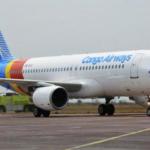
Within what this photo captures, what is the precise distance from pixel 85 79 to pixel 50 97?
3312 mm

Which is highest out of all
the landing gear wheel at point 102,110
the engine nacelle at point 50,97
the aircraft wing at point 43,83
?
the aircraft wing at point 43,83

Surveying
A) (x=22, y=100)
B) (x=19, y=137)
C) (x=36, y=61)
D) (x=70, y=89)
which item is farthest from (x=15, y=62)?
(x=19, y=137)

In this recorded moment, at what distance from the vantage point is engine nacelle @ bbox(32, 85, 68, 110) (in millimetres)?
35344

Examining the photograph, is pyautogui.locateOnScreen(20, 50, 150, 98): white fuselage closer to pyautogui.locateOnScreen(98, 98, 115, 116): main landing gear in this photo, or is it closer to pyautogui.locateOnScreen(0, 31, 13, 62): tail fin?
pyautogui.locateOnScreen(98, 98, 115, 116): main landing gear

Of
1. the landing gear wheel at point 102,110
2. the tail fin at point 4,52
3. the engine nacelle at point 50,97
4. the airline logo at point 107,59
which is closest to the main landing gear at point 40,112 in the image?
the engine nacelle at point 50,97

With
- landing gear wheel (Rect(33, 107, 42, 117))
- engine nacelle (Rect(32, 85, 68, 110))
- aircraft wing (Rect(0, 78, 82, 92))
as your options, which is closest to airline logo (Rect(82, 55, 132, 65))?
aircraft wing (Rect(0, 78, 82, 92))

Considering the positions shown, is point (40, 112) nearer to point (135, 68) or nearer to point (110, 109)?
point (110, 109)

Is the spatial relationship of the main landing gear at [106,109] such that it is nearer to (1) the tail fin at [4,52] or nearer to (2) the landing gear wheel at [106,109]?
(2) the landing gear wheel at [106,109]

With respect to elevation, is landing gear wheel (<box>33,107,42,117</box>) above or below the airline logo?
below

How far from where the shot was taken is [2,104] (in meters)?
64.6

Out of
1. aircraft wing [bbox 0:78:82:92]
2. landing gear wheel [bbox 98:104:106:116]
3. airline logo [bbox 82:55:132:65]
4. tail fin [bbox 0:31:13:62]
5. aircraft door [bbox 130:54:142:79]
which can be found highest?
tail fin [bbox 0:31:13:62]

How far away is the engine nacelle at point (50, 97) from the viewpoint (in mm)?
35344

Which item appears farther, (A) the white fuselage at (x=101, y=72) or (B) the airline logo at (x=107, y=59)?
(B) the airline logo at (x=107, y=59)

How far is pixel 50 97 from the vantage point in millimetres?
35281
